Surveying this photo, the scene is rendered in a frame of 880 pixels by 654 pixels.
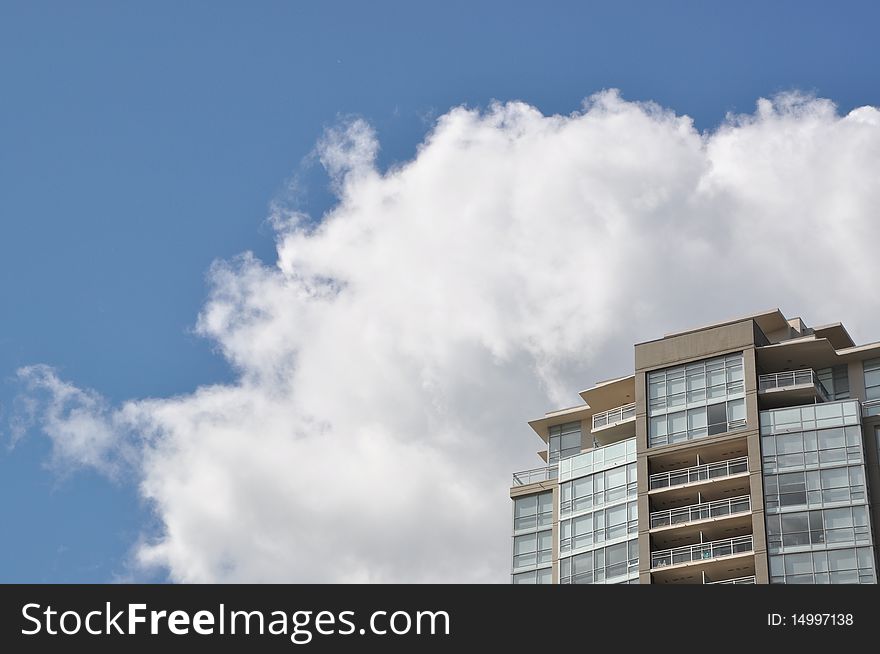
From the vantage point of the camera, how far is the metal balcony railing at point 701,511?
91.2 meters

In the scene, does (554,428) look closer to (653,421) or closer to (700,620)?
(653,421)

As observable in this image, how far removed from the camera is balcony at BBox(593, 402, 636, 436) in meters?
99.8

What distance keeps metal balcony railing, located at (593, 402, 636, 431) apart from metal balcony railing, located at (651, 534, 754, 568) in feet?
36.3

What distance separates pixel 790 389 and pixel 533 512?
19513mm

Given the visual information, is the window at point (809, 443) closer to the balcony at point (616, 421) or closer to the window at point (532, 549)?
the balcony at point (616, 421)

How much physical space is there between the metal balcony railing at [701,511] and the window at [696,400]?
4.60m

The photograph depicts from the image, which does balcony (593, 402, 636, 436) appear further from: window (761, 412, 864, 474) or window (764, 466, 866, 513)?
window (764, 466, 866, 513)

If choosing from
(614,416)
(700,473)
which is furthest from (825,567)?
(614,416)

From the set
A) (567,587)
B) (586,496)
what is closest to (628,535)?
(586,496)

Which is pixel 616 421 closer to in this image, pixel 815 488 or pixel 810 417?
pixel 810 417

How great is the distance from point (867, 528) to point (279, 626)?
210ft

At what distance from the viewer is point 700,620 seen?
30688mm

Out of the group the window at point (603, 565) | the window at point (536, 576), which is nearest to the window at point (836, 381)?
the window at point (603, 565)

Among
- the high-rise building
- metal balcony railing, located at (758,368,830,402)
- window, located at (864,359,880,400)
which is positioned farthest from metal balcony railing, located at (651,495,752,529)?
A: window, located at (864,359,880,400)
